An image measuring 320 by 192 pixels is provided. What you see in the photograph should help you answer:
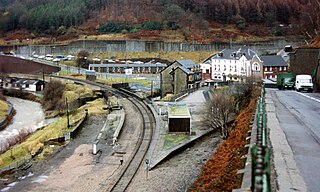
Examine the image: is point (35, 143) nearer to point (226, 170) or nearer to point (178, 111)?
point (178, 111)

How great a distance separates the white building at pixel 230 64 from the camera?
4266cm

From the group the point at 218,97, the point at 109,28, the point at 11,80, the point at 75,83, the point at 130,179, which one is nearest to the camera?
the point at 130,179

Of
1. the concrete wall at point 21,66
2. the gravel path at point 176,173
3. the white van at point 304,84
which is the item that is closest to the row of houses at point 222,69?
the white van at point 304,84

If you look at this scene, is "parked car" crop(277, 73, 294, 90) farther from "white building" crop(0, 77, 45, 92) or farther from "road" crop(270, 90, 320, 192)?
"white building" crop(0, 77, 45, 92)

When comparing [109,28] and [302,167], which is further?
[109,28]

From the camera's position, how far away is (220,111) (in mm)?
19609

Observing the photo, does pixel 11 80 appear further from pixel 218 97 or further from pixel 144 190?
pixel 144 190

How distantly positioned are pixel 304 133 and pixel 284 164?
2.89m

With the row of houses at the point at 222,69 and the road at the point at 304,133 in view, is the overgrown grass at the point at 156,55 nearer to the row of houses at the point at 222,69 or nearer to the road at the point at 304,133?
the row of houses at the point at 222,69

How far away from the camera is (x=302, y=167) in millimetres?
6652

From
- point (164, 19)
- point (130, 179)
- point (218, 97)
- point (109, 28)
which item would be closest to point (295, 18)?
point (164, 19)

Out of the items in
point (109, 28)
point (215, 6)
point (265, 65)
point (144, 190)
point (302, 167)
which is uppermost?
point (215, 6)

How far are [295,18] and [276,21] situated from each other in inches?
183

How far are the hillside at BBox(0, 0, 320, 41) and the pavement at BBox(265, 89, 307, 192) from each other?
65583 millimetres
